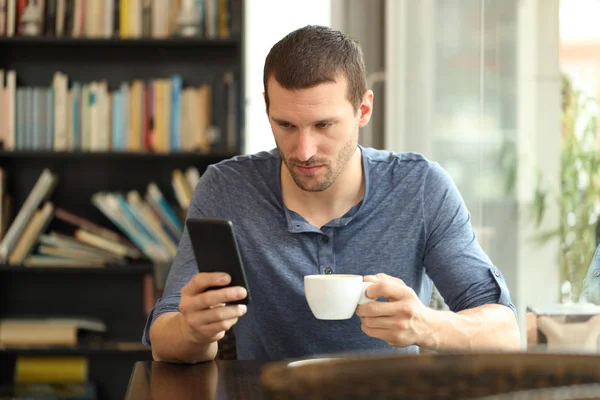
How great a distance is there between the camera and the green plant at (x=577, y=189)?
1598 millimetres

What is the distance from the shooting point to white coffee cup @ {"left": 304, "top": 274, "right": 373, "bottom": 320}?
1.25m

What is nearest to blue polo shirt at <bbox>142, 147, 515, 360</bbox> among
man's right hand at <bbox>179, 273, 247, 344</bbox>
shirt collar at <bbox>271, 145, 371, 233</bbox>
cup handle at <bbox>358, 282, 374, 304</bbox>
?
shirt collar at <bbox>271, 145, 371, 233</bbox>

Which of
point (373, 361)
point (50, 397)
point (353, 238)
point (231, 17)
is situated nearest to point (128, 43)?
point (231, 17)

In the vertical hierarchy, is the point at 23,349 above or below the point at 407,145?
below

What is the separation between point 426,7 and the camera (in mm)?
2688

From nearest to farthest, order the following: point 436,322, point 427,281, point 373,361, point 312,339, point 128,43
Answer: point 373,361
point 436,322
point 312,339
point 427,281
point 128,43

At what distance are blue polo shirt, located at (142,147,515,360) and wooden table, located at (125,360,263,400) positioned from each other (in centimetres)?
22

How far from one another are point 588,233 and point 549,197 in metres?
0.16

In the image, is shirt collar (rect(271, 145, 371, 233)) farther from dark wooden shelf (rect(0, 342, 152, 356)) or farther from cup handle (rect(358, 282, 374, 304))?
dark wooden shelf (rect(0, 342, 152, 356))

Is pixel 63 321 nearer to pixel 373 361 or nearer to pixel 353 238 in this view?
pixel 353 238

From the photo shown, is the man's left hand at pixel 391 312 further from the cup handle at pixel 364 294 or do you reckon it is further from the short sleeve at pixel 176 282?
the short sleeve at pixel 176 282

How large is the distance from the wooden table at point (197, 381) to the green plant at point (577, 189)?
2.26 feet

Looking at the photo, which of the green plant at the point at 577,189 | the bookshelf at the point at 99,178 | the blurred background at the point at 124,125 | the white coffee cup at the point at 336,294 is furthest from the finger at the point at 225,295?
the bookshelf at the point at 99,178

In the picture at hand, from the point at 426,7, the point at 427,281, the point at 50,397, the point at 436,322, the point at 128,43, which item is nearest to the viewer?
the point at 436,322
